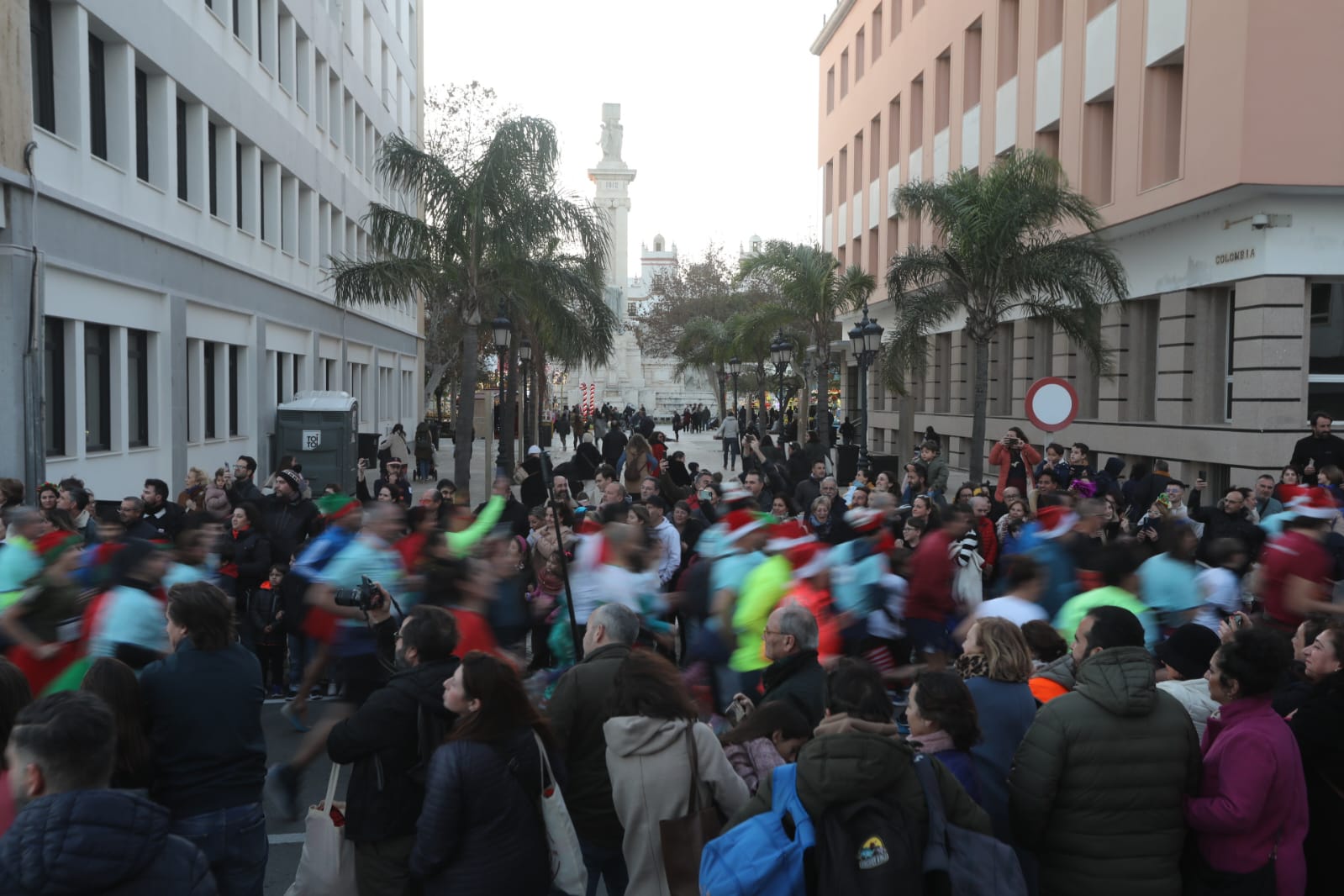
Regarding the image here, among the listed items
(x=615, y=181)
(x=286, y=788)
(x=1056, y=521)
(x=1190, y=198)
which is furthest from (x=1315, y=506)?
(x=615, y=181)

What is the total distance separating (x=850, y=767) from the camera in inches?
138

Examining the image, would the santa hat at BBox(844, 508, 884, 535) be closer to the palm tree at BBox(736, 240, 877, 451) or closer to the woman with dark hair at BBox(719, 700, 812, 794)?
the woman with dark hair at BBox(719, 700, 812, 794)

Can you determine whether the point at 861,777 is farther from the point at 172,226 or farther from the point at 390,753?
the point at 172,226

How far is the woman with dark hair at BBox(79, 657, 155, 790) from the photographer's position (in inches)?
170

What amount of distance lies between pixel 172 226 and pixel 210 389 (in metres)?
4.30

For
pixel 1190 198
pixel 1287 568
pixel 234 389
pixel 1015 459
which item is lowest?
pixel 1287 568

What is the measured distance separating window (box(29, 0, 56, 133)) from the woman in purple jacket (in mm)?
16117

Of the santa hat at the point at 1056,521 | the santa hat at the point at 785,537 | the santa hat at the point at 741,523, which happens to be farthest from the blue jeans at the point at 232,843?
the santa hat at the point at 1056,521

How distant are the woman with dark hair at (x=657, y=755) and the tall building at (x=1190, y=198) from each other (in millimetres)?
16908

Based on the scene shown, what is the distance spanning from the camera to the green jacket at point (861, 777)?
3.50 metres

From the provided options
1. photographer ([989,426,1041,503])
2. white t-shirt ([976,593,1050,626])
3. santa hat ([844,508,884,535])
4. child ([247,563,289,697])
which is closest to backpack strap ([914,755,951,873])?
white t-shirt ([976,593,1050,626])

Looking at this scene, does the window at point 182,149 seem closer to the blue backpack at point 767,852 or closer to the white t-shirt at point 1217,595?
the white t-shirt at point 1217,595

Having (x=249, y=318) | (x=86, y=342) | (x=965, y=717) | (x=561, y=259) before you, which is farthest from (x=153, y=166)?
(x=965, y=717)

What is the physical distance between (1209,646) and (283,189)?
92.4 feet
